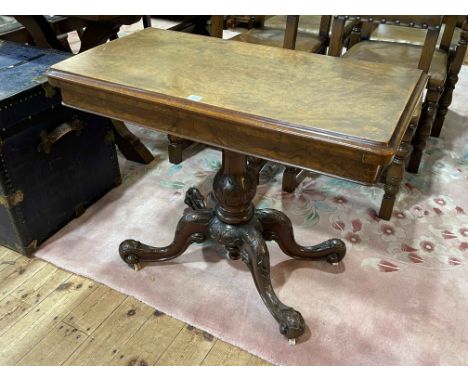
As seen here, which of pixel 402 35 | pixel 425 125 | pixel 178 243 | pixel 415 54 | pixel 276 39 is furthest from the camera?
pixel 402 35

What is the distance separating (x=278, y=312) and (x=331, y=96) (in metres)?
0.64

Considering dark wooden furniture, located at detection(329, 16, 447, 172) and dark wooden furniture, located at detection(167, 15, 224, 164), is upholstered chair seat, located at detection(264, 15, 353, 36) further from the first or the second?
dark wooden furniture, located at detection(167, 15, 224, 164)

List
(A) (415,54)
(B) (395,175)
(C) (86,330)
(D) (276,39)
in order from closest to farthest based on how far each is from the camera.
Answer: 1. (C) (86,330)
2. (B) (395,175)
3. (A) (415,54)
4. (D) (276,39)

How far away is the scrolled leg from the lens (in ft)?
4.01

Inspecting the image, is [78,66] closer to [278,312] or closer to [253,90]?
[253,90]

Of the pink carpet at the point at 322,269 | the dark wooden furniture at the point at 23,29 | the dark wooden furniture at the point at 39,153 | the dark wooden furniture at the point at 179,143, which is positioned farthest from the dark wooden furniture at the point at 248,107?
the dark wooden furniture at the point at 23,29

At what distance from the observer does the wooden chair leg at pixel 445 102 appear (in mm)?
2084

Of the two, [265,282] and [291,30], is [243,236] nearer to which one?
[265,282]

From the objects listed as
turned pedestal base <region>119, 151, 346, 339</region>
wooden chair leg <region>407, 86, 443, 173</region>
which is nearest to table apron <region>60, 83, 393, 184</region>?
turned pedestal base <region>119, 151, 346, 339</region>

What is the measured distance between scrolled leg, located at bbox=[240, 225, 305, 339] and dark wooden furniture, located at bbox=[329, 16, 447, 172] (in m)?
0.94

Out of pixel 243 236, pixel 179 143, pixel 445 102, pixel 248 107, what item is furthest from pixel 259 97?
pixel 445 102

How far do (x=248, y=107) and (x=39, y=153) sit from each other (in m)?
0.90

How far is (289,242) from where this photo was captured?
1.47 m
